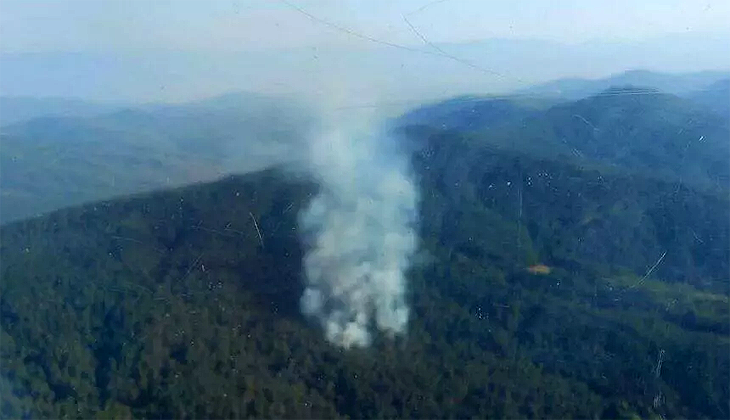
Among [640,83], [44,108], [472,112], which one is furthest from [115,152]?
[640,83]

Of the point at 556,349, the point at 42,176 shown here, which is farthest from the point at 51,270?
the point at 556,349

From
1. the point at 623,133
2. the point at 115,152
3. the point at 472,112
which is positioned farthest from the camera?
the point at 623,133

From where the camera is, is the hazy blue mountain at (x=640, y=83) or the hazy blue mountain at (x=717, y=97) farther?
the hazy blue mountain at (x=717, y=97)

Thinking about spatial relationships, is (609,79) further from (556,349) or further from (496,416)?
(496,416)

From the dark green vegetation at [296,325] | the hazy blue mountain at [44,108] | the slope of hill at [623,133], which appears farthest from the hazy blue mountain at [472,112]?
the hazy blue mountain at [44,108]

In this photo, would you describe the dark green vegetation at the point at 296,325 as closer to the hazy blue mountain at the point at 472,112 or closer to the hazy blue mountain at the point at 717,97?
the hazy blue mountain at the point at 472,112

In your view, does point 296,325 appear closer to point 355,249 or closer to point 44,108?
point 355,249
